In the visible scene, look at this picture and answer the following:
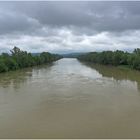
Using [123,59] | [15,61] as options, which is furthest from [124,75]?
[15,61]

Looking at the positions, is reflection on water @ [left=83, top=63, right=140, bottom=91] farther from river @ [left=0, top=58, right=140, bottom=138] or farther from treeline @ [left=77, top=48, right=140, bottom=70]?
river @ [left=0, top=58, right=140, bottom=138]

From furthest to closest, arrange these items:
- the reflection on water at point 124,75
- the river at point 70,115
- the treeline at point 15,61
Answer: the treeline at point 15,61
the reflection on water at point 124,75
the river at point 70,115

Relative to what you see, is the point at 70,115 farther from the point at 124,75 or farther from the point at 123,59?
the point at 123,59

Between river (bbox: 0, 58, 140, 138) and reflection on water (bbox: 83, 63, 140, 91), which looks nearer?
river (bbox: 0, 58, 140, 138)

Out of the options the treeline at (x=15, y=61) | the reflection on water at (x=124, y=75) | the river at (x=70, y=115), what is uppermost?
the treeline at (x=15, y=61)

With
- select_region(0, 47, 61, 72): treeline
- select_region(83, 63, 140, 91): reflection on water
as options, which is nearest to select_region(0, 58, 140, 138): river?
select_region(83, 63, 140, 91): reflection on water

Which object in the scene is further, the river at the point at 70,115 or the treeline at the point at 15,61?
the treeline at the point at 15,61

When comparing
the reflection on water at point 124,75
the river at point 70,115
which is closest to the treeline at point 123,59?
the reflection on water at point 124,75

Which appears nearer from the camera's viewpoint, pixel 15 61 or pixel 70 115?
pixel 70 115

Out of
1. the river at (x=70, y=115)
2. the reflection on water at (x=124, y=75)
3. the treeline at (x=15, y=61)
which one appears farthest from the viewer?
the treeline at (x=15, y=61)

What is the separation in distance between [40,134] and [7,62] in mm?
29904

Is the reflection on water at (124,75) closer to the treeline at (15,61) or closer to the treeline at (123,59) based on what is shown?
the treeline at (123,59)

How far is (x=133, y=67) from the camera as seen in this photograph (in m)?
37.2

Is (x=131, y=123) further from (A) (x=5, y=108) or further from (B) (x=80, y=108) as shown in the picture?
(A) (x=5, y=108)
